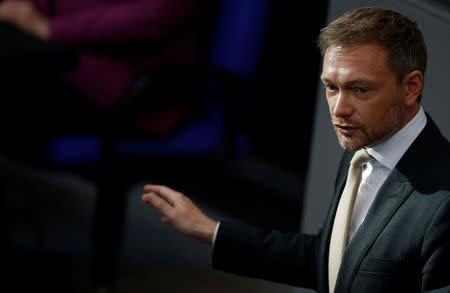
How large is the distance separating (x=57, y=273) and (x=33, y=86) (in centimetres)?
59

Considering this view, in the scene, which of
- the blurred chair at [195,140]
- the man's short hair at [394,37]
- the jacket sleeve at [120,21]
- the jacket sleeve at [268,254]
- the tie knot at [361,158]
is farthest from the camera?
the jacket sleeve at [120,21]

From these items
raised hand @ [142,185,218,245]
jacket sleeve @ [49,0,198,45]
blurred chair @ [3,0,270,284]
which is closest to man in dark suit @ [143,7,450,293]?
raised hand @ [142,185,218,245]

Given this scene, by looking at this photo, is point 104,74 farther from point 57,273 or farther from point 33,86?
point 57,273

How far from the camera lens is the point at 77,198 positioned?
3.50 metres

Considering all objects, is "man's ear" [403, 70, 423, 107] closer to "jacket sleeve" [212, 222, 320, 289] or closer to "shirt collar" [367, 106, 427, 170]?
"shirt collar" [367, 106, 427, 170]

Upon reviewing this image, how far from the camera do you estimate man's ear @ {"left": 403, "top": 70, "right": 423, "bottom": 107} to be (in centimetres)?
124

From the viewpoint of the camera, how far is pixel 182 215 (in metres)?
1.52

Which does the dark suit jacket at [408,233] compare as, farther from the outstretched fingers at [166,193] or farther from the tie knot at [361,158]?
the outstretched fingers at [166,193]

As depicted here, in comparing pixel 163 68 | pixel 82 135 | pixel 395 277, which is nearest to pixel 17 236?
pixel 82 135

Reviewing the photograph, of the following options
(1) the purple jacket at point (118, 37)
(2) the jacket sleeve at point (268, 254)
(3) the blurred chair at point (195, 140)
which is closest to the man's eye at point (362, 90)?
(2) the jacket sleeve at point (268, 254)

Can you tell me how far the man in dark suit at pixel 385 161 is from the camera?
1.24 m

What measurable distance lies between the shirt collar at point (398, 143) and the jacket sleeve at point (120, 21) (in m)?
1.35

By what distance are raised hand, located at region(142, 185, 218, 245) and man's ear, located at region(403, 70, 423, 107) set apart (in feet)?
1.33

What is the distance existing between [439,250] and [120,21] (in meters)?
1.61
